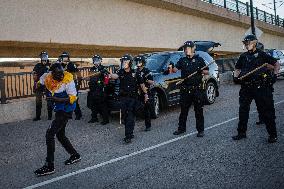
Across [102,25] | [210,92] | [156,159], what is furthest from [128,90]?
[102,25]

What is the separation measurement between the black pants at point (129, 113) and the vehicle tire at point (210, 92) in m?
4.73

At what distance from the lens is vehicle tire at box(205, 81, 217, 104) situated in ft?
37.5

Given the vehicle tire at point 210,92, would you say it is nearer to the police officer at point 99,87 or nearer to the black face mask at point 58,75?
the police officer at point 99,87

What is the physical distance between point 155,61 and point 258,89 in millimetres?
4272

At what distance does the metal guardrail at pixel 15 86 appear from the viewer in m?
10.6

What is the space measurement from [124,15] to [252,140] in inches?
475

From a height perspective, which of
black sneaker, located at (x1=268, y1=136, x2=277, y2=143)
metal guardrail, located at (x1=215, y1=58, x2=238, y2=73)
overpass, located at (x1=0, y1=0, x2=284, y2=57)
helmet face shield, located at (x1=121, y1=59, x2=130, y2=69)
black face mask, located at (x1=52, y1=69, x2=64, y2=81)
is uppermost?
overpass, located at (x1=0, y1=0, x2=284, y2=57)

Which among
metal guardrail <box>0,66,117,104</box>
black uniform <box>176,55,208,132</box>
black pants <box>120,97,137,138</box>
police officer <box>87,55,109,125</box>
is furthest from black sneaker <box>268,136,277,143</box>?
metal guardrail <box>0,66,117,104</box>

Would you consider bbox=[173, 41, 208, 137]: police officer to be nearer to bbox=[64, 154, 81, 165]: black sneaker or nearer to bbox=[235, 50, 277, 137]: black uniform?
bbox=[235, 50, 277, 137]: black uniform

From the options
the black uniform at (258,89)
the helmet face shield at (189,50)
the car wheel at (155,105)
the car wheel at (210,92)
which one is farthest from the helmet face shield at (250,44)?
the car wheel at (210,92)

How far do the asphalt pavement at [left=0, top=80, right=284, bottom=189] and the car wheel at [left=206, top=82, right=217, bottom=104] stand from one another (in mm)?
2589

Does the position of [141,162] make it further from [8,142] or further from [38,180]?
[8,142]

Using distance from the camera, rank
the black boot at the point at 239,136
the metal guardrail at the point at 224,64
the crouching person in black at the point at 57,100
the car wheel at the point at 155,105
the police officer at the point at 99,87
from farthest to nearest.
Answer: the metal guardrail at the point at 224,64 → the car wheel at the point at 155,105 → the police officer at the point at 99,87 → the black boot at the point at 239,136 → the crouching person in black at the point at 57,100

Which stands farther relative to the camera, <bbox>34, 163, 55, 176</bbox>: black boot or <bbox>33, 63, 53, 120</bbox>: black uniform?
<bbox>33, 63, 53, 120</bbox>: black uniform
